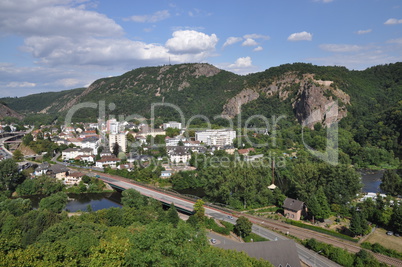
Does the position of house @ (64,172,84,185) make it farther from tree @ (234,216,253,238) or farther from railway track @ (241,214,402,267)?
tree @ (234,216,253,238)

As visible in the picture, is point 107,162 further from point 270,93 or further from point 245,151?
point 270,93

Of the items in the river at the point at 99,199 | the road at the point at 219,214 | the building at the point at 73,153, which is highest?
the building at the point at 73,153

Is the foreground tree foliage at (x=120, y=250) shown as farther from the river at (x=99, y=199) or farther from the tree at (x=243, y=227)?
the river at (x=99, y=199)

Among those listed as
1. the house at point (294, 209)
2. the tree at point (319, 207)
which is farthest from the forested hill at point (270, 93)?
the house at point (294, 209)

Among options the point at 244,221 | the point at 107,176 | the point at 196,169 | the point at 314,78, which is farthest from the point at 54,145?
the point at 314,78

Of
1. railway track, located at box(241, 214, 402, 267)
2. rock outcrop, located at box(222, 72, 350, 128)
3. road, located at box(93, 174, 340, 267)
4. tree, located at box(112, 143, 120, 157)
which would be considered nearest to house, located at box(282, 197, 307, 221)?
railway track, located at box(241, 214, 402, 267)

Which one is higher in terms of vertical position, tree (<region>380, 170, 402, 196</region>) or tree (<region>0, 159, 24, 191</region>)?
tree (<region>0, 159, 24, 191</region>)
